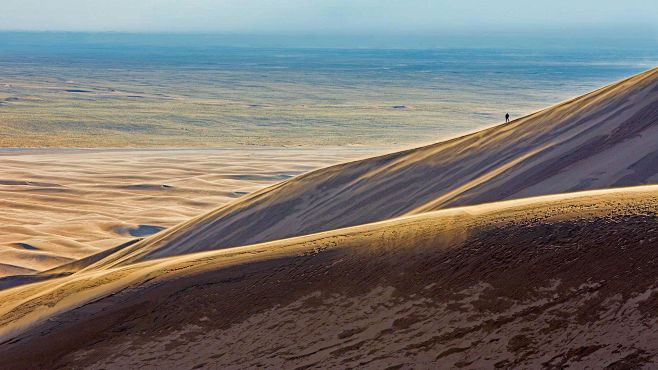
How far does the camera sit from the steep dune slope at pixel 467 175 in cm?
898

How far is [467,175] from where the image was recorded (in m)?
10.7

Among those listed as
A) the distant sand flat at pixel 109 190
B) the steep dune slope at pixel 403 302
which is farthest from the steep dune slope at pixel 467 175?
the distant sand flat at pixel 109 190

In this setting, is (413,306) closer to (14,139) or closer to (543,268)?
(543,268)

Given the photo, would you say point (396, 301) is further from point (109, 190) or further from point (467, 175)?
point (109, 190)

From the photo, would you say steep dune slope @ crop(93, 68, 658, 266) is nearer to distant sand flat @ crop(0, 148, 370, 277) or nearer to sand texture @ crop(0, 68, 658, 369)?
sand texture @ crop(0, 68, 658, 369)

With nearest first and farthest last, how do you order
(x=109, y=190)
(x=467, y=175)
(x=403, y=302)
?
(x=403, y=302), (x=467, y=175), (x=109, y=190)

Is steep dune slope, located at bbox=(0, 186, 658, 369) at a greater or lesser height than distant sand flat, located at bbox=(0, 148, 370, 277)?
greater

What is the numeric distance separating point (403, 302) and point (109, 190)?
18.5 meters

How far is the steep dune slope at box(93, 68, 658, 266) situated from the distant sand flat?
10.7ft

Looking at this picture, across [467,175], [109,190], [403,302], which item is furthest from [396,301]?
[109,190]

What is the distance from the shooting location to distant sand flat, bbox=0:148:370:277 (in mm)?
15602

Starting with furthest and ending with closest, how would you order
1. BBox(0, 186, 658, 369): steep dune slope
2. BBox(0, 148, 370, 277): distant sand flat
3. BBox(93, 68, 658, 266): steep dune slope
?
BBox(0, 148, 370, 277): distant sand flat < BBox(93, 68, 658, 266): steep dune slope < BBox(0, 186, 658, 369): steep dune slope

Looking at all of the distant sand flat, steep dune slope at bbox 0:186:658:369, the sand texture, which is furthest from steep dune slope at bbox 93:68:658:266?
Answer: the distant sand flat

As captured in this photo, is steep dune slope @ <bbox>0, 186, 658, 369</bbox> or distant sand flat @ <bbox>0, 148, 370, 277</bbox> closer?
steep dune slope @ <bbox>0, 186, 658, 369</bbox>
